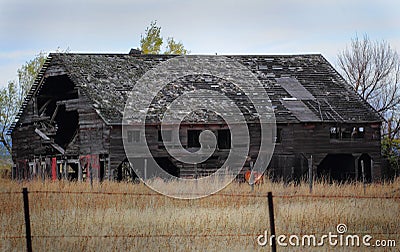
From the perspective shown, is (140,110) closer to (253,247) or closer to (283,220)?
(283,220)

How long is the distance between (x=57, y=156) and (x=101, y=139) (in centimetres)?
365

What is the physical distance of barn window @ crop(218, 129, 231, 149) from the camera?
3262cm

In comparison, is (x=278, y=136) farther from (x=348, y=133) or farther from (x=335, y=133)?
(x=348, y=133)

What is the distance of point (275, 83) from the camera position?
35094mm

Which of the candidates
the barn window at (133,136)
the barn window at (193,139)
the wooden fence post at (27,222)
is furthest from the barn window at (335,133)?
the wooden fence post at (27,222)

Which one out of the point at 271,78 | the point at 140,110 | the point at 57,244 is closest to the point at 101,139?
the point at 140,110

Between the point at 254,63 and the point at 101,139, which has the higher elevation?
the point at 254,63

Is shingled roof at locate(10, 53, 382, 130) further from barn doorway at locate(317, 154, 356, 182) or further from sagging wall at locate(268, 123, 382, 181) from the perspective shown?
barn doorway at locate(317, 154, 356, 182)

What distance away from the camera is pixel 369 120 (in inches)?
1326

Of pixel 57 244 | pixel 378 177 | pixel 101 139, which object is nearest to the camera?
pixel 57 244

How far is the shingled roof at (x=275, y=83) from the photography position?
31766 mm

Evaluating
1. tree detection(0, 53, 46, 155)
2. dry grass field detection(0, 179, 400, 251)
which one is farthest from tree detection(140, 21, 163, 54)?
dry grass field detection(0, 179, 400, 251)

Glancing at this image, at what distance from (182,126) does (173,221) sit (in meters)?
16.6

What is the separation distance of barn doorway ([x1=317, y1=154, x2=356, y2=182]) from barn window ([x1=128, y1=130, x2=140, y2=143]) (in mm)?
8797
